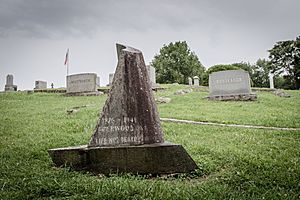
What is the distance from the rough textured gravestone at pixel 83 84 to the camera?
78.6 feet

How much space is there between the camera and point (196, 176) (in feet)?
15.6

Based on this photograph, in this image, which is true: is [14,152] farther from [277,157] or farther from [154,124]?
[277,157]

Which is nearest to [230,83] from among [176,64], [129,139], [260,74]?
[129,139]

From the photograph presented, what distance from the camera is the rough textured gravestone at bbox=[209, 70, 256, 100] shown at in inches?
744

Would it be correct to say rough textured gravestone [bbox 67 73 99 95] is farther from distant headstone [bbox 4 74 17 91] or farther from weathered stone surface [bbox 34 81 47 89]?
distant headstone [bbox 4 74 17 91]

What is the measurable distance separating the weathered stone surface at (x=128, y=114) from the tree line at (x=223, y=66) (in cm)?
4469

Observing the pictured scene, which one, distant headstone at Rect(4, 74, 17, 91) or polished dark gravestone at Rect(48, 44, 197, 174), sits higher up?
distant headstone at Rect(4, 74, 17, 91)

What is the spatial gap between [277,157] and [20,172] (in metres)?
4.78

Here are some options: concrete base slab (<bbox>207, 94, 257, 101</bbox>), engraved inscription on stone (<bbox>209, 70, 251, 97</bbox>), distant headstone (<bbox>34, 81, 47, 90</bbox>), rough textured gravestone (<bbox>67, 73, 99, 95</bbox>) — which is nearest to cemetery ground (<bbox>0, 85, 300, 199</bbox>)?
concrete base slab (<bbox>207, 94, 257, 101</bbox>)

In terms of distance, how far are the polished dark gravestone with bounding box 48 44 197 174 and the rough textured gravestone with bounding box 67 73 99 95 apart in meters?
18.6

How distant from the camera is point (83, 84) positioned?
24234mm

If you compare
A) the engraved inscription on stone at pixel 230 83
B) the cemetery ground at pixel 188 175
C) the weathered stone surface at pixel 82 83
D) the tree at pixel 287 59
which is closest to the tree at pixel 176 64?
the tree at pixel 287 59

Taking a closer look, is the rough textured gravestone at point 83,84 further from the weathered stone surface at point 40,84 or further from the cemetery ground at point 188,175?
the cemetery ground at point 188,175

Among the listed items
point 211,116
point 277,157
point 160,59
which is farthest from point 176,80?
point 277,157
